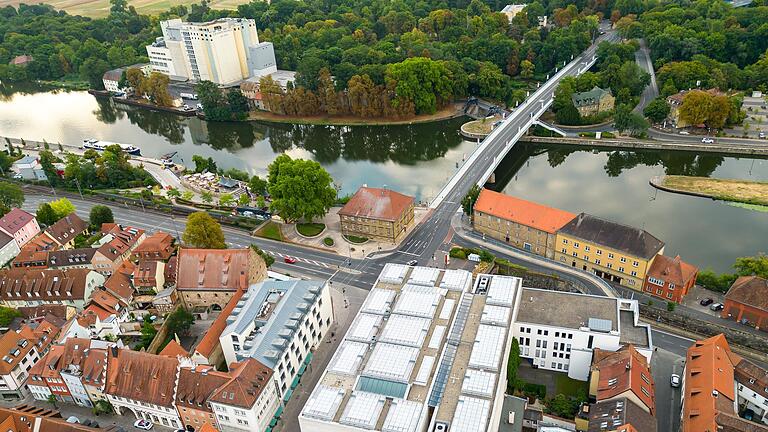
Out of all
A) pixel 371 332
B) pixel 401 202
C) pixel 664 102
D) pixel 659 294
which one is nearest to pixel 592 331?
pixel 659 294

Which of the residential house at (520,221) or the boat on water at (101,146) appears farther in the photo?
the boat on water at (101,146)

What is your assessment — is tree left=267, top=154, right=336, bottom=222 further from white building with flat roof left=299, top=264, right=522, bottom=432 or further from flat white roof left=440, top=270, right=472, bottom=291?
flat white roof left=440, top=270, right=472, bottom=291

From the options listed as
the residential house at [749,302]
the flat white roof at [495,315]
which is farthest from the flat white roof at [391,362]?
the residential house at [749,302]

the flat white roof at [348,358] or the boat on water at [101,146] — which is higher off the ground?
the flat white roof at [348,358]

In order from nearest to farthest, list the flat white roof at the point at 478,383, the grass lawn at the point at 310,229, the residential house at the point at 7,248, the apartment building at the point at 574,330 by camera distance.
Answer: the flat white roof at the point at 478,383 < the apartment building at the point at 574,330 < the residential house at the point at 7,248 < the grass lawn at the point at 310,229

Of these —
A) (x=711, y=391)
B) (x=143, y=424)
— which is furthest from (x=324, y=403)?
(x=711, y=391)

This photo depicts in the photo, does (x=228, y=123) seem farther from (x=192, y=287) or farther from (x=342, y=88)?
(x=192, y=287)

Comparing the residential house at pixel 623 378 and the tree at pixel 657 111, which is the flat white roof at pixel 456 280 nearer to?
the residential house at pixel 623 378

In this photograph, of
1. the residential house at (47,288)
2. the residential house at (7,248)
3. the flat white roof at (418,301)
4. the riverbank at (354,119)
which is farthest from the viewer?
the riverbank at (354,119)

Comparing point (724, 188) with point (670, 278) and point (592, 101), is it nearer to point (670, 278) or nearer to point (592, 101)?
point (592, 101)
